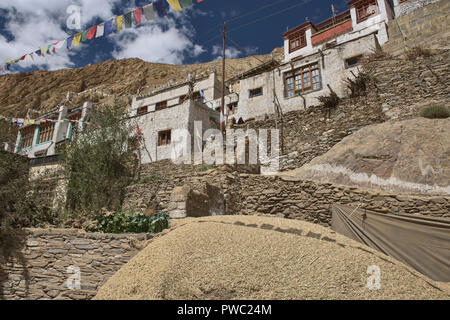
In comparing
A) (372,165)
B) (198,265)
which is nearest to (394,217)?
(372,165)

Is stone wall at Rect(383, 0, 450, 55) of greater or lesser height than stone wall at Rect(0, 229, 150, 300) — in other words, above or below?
above

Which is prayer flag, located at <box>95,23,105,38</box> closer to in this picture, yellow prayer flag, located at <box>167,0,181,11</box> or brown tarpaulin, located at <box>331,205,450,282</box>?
yellow prayer flag, located at <box>167,0,181,11</box>

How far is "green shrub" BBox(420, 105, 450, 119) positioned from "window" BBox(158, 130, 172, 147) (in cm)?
1392

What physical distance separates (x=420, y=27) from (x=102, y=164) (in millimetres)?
20859

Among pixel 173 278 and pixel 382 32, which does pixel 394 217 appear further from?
pixel 382 32

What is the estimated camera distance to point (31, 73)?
159 feet

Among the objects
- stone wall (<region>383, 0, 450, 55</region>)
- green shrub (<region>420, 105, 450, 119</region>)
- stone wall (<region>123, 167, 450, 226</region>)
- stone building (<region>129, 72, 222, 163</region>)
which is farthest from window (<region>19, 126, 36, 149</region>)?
stone wall (<region>383, 0, 450, 55</region>)

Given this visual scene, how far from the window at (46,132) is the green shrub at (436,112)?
93.5ft

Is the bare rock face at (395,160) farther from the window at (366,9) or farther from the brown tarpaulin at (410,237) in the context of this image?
the window at (366,9)

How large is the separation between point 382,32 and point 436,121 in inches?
466

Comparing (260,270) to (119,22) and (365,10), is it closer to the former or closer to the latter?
(119,22)

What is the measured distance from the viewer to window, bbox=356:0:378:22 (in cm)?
1952

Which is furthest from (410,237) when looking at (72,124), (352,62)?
(72,124)

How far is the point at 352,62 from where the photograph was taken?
626 inches
